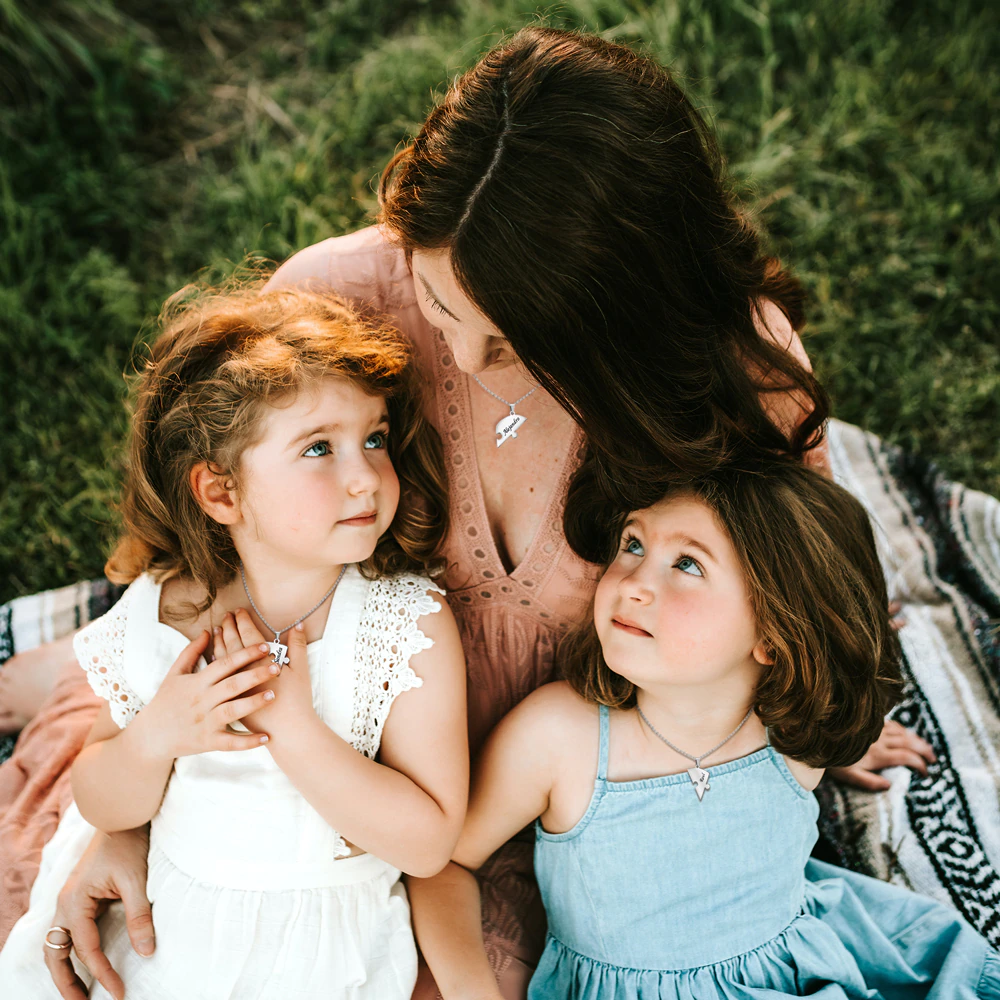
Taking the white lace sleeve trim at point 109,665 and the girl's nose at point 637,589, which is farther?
the white lace sleeve trim at point 109,665

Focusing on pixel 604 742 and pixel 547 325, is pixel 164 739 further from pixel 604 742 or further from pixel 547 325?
pixel 547 325

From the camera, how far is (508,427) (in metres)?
1.90

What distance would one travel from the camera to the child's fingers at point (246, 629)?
1.75 m

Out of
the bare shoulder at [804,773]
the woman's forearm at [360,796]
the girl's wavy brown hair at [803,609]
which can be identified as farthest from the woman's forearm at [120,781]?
the bare shoulder at [804,773]

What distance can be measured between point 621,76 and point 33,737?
1884 millimetres

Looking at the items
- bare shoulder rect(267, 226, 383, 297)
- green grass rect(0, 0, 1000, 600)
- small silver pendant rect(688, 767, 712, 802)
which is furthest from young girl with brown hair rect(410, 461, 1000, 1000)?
green grass rect(0, 0, 1000, 600)

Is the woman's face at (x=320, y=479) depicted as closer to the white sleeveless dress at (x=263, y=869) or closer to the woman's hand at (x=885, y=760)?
the white sleeveless dress at (x=263, y=869)

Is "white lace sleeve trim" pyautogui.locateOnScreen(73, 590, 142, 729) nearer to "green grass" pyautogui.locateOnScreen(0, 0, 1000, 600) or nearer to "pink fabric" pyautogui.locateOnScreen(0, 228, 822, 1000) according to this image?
"pink fabric" pyautogui.locateOnScreen(0, 228, 822, 1000)

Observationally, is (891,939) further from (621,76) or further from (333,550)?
(621,76)

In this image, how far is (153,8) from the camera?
3920 mm

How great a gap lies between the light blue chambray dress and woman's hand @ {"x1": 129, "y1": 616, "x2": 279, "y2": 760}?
0.66 meters

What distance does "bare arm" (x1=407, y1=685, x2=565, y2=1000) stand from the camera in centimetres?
180

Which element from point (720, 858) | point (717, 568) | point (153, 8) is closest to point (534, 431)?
point (717, 568)

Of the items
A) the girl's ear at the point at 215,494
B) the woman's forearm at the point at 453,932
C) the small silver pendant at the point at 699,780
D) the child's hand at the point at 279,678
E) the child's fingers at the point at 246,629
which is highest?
the girl's ear at the point at 215,494
